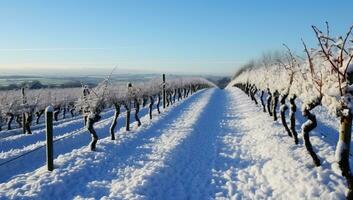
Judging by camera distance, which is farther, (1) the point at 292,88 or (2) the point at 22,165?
(2) the point at 22,165

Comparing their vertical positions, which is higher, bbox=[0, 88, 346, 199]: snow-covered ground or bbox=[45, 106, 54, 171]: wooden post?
bbox=[45, 106, 54, 171]: wooden post

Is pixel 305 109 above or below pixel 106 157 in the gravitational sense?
above

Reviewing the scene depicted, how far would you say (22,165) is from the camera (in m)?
18.9

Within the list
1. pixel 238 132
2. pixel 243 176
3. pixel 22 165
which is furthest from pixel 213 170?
pixel 22 165

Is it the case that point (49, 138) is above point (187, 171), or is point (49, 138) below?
above

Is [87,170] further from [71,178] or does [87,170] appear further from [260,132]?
[260,132]

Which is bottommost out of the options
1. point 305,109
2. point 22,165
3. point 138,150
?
point 22,165

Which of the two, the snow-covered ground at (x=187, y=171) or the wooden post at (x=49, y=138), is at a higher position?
the wooden post at (x=49, y=138)

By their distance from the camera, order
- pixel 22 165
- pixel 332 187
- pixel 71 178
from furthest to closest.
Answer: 1. pixel 22 165
2. pixel 71 178
3. pixel 332 187

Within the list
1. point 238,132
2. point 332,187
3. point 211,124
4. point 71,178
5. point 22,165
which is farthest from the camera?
point 211,124

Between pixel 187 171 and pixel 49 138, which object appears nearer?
pixel 49 138

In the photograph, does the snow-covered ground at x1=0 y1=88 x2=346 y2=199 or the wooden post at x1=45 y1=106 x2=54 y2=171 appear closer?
the snow-covered ground at x1=0 y1=88 x2=346 y2=199

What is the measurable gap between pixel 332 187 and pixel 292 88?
25.5 feet

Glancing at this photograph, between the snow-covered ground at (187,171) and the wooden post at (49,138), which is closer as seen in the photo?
the snow-covered ground at (187,171)
